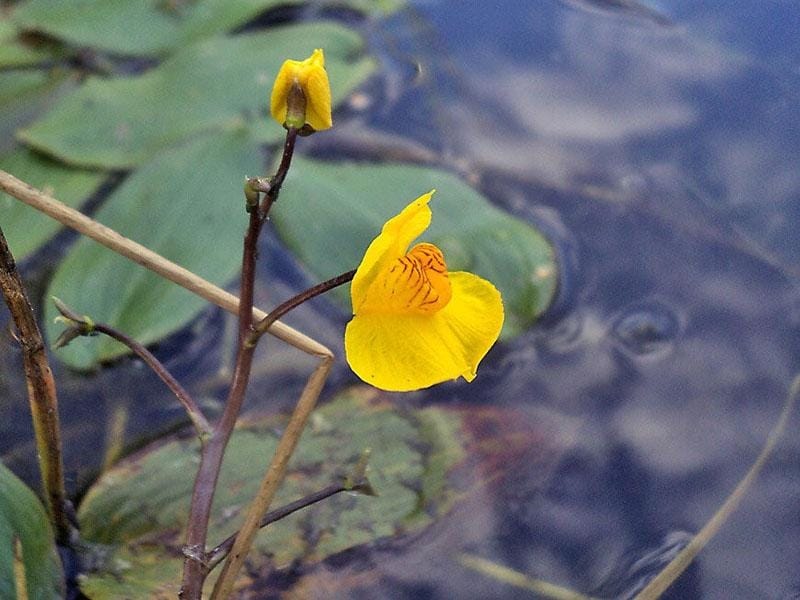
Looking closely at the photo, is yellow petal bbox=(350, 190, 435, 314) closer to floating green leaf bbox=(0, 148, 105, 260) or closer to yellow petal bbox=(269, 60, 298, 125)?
yellow petal bbox=(269, 60, 298, 125)

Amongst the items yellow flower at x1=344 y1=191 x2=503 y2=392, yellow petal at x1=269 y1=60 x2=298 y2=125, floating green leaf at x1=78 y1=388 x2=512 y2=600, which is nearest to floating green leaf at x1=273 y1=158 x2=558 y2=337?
floating green leaf at x1=78 y1=388 x2=512 y2=600

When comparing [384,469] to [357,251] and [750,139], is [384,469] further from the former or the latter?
[750,139]

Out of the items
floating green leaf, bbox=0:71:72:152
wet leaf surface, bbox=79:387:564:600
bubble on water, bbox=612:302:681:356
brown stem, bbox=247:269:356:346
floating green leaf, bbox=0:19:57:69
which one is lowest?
wet leaf surface, bbox=79:387:564:600

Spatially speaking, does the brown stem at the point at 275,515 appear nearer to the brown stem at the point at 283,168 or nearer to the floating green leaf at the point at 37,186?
the brown stem at the point at 283,168

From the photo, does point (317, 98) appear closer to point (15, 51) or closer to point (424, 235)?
point (424, 235)

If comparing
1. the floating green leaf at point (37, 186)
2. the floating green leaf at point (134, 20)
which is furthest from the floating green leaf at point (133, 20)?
the floating green leaf at point (37, 186)
